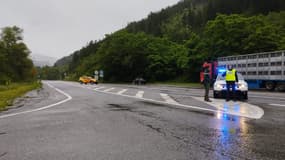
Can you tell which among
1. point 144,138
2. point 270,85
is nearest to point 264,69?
point 270,85

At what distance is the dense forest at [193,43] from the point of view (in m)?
41.9

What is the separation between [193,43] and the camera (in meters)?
55.2

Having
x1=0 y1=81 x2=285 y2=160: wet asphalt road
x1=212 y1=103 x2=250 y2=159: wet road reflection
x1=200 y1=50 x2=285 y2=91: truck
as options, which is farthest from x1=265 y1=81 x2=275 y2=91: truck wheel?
x1=212 y1=103 x2=250 y2=159: wet road reflection

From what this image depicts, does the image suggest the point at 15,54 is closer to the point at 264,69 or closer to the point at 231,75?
the point at 264,69

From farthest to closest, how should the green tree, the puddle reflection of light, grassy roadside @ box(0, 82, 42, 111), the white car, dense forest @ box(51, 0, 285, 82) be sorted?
dense forest @ box(51, 0, 285, 82)
the green tree
the white car
grassy roadside @ box(0, 82, 42, 111)
the puddle reflection of light

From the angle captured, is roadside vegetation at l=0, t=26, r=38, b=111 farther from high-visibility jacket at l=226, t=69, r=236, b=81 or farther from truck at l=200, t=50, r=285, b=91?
high-visibility jacket at l=226, t=69, r=236, b=81

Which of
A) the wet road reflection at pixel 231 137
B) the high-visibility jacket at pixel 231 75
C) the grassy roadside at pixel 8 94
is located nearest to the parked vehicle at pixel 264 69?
the high-visibility jacket at pixel 231 75

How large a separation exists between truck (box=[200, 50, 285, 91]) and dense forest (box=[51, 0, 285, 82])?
43.1 ft

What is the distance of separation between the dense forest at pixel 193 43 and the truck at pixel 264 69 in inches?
517

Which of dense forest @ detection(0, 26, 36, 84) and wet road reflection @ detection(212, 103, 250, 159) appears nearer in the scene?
wet road reflection @ detection(212, 103, 250, 159)

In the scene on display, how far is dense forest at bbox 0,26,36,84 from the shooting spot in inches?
2928

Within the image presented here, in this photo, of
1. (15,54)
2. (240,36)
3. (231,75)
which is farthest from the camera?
(15,54)

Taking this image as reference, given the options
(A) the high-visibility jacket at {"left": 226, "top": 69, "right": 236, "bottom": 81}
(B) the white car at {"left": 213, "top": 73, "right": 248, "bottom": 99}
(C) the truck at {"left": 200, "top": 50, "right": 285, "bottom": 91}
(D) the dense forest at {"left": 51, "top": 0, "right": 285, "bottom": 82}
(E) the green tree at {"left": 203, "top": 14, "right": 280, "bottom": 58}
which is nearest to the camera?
(A) the high-visibility jacket at {"left": 226, "top": 69, "right": 236, "bottom": 81}

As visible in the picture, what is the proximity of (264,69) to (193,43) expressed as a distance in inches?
1201
